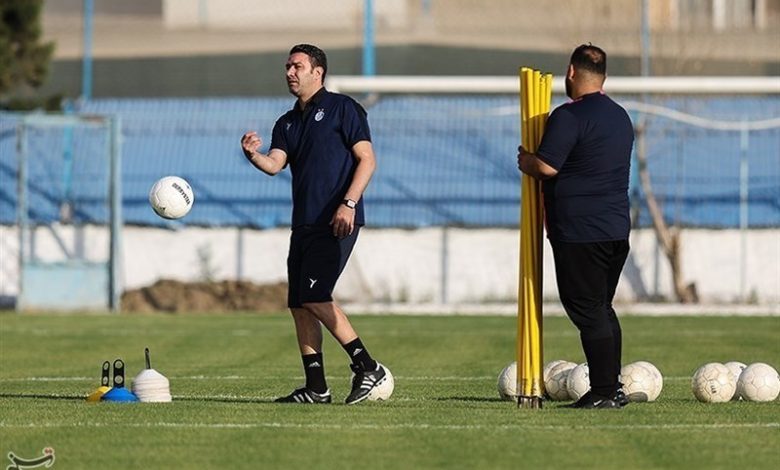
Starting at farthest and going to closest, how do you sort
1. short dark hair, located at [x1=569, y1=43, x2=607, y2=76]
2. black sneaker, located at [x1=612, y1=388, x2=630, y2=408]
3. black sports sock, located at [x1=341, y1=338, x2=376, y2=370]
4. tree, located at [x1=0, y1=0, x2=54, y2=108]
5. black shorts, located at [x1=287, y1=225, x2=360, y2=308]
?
tree, located at [x1=0, y1=0, x2=54, y2=108] < black sports sock, located at [x1=341, y1=338, x2=376, y2=370] < black shorts, located at [x1=287, y1=225, x2=360, y2=308] < black sneaker, located at [x1=612, y1=388, x2=630, y2=408] < short dark hair, located at [x1=569, y1=43, x2=607, y2=76]

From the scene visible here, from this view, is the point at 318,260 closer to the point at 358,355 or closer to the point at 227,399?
the point at 358,355

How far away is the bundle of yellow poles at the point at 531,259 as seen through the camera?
10531 mm

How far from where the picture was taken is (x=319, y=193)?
10.9 metres

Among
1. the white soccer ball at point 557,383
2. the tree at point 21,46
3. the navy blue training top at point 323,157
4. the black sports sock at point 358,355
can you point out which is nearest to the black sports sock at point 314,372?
the black sports sock at point 358,355

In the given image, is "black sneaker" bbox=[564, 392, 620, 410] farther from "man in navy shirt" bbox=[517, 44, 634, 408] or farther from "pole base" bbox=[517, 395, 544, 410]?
"pole base" bbox=[517, 395, 544, 410]

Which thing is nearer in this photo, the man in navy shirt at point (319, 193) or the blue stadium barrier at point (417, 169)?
the man in navy shirt at point (319, 193)

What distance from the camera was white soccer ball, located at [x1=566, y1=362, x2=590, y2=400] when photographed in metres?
11.2

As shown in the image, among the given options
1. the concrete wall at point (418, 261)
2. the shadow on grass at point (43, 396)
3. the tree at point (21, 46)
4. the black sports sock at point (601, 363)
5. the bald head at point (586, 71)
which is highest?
the tree at point (21, 46)

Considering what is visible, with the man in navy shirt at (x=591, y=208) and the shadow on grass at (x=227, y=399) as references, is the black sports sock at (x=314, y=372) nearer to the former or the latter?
the shadow on grass at (x=227, y=399)

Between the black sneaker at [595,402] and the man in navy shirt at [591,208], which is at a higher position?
the man in navy shirt at [591,208]

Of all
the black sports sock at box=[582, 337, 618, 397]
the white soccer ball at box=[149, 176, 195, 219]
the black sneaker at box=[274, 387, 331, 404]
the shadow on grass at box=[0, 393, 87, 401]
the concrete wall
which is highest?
the white soccer ball at box=[149, 176, 195, 219]

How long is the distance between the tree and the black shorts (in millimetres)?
18777

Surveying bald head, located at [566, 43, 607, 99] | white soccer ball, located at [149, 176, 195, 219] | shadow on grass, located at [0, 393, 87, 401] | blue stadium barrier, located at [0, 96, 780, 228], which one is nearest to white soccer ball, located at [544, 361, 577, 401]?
bald head, located at [566, 43, 607, 99]

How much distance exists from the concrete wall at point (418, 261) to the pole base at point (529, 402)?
17826 millimetres
